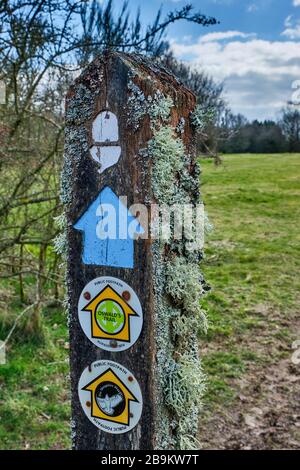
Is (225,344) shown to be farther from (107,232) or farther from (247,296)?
(107,232)

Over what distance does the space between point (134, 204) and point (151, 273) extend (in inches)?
6.7

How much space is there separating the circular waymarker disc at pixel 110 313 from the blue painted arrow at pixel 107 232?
0.17 feet

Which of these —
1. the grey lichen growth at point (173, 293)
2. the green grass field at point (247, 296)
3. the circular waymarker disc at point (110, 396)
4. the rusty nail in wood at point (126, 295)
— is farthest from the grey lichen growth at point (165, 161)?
the green grass field at point (247, 296)

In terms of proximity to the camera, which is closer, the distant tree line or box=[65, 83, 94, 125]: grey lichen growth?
box=[65, 83, 94, 125]: grey lichen growth

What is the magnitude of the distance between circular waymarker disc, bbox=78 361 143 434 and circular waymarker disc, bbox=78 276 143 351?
7 cm

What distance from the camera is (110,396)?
3.73 feet

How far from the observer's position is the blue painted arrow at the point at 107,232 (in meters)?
1.07

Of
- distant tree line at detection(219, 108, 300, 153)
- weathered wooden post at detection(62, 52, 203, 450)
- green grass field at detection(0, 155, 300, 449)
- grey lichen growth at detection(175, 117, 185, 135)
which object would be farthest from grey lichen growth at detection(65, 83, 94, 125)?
distant tree line at detection(219, 108, 300, 153)

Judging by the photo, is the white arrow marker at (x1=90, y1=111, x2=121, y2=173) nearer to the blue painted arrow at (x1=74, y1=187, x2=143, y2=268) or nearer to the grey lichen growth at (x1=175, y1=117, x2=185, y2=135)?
the blue painted arrow at (x1=74, y1=187, x2=143, y2=268)

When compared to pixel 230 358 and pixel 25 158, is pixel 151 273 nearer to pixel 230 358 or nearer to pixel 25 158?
pixel 25 158

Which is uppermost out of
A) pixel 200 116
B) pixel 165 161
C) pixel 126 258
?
pixel 200 116

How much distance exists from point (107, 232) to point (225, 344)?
3904 mm

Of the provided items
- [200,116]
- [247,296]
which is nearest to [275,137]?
[247,296]

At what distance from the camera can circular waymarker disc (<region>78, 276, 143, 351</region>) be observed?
42.6 inches
